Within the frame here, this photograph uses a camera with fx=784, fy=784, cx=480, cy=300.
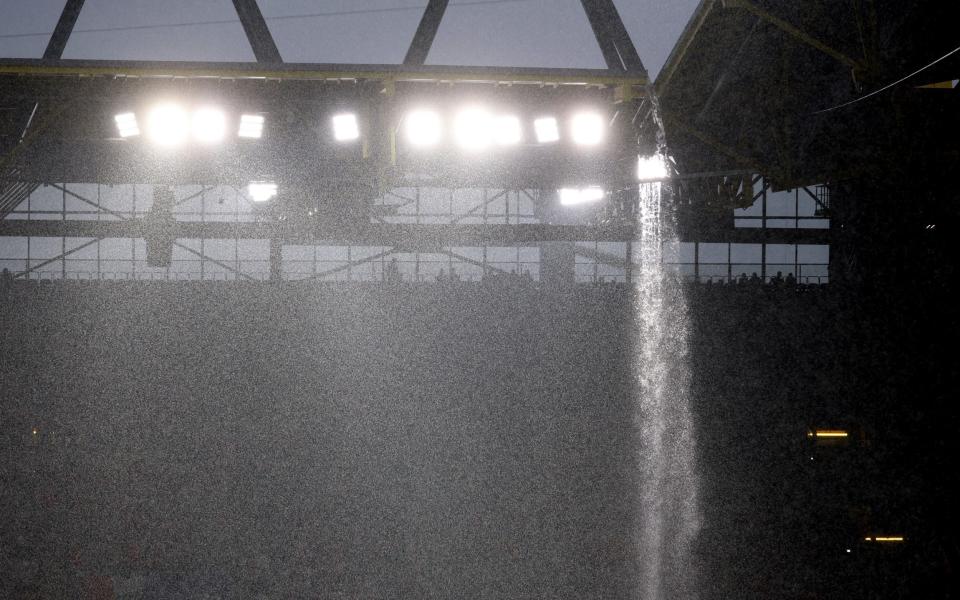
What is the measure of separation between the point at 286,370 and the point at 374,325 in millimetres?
2181

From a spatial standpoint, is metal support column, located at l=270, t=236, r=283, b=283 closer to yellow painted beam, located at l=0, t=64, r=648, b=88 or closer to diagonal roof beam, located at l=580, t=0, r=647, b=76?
yellow painted beam, located at l=0, t=64, r=648, b=88

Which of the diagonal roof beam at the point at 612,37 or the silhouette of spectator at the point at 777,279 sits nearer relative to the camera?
the diagonal roof beam at the point at 612,37

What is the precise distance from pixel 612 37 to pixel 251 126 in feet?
11.2

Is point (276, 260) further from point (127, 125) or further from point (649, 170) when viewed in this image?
point (649, 170)

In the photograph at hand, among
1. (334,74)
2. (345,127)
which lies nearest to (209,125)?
(345,127)

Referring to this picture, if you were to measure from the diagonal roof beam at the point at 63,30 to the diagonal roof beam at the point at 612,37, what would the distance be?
154 inches

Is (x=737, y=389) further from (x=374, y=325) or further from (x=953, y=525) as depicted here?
(x=953, y=525)

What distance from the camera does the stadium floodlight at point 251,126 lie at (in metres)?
7.29

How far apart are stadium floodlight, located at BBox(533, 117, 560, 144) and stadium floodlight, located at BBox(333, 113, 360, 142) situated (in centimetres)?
166

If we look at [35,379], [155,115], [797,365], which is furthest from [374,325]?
[155,115]

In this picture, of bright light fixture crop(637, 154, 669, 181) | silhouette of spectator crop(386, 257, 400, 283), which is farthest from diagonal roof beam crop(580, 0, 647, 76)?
silhouette of spectator crop(386, 257, 400, 283)

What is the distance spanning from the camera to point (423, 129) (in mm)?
7391

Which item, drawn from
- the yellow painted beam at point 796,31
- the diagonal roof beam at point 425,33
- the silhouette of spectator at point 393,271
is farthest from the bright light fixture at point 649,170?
the silhouette of spectator at point 393,271

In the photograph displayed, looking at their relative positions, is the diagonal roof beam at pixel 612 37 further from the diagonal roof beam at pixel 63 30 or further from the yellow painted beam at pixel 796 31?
the diagonal roof beam at pixel 63 30
